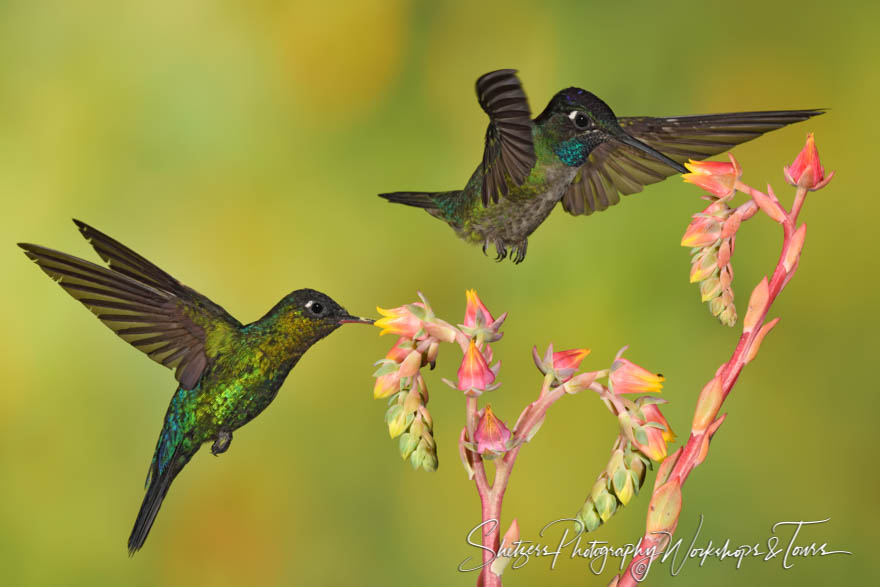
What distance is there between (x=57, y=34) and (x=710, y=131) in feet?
5.36

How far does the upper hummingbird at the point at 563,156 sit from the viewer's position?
46.2 inches

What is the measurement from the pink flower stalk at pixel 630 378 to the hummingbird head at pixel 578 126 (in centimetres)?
43

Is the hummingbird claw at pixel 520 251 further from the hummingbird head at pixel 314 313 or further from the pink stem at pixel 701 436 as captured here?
the pink stem at pixel 701 436

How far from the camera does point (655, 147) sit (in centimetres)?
141

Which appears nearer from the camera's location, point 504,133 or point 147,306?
point 504,133

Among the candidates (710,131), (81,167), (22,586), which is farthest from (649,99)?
(22,586)

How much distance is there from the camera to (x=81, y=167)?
7.20 ft

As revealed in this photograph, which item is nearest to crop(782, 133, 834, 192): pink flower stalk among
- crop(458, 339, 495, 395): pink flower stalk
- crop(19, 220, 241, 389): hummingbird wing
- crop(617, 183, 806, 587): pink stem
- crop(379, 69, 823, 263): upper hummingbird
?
crop(617, 183, 806, 587): pink stem

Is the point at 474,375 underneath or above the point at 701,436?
above

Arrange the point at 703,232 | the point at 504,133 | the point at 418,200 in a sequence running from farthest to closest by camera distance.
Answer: the point at 418,200, the point at 504,133, the point at 703,232

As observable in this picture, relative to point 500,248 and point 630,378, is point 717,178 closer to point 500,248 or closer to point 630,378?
point 630,378

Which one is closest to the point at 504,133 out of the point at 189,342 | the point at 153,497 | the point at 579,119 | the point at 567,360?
the point at 579,119

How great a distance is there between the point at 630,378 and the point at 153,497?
862 millimetres

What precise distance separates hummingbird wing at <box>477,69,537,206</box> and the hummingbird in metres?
0.31
